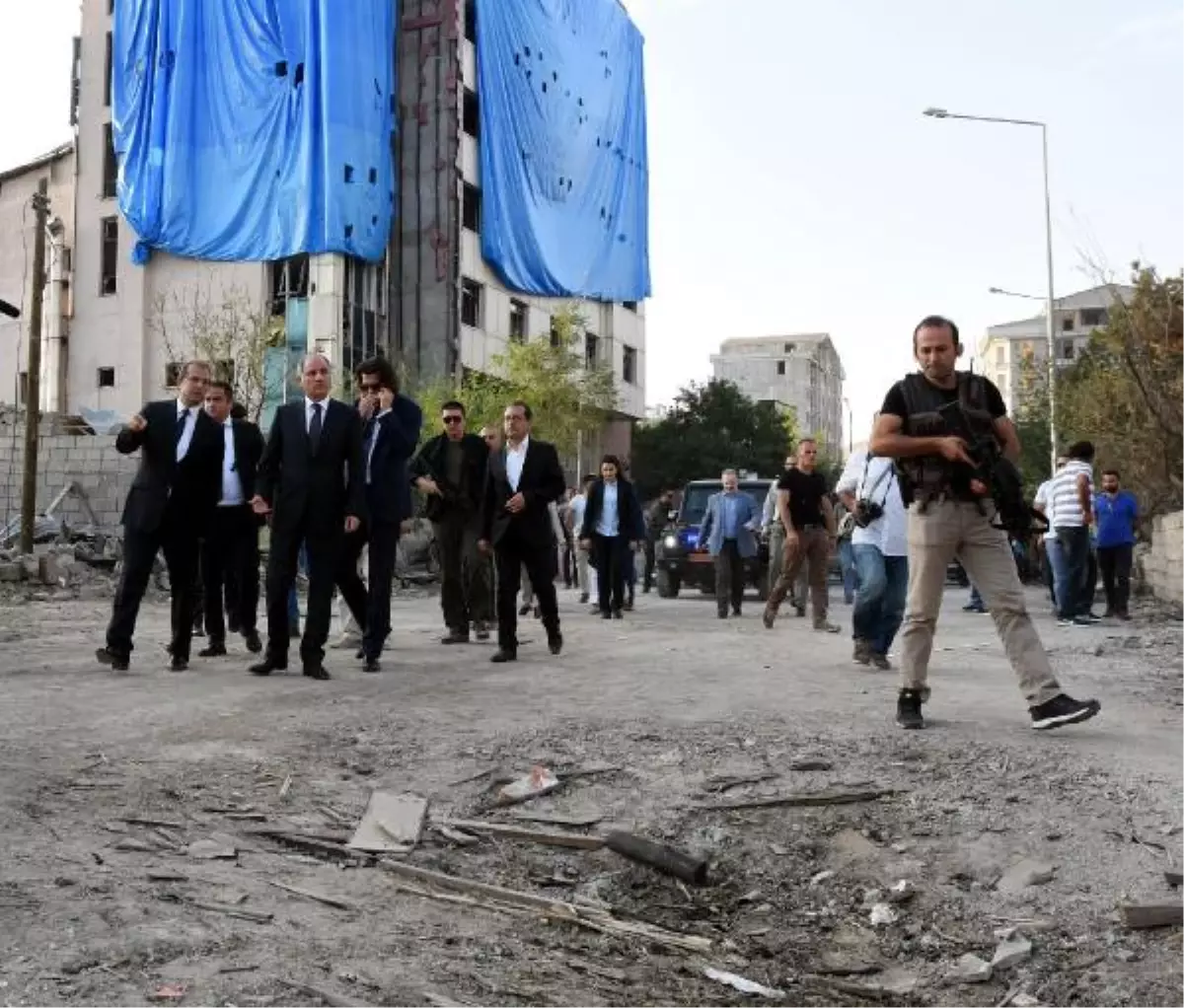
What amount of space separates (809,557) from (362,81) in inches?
1117

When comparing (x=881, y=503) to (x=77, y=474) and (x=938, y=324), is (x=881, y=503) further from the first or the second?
(x=77, y=474)

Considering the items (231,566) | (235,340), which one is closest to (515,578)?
(231,566)

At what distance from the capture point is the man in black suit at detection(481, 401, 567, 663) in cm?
839

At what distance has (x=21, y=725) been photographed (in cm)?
550

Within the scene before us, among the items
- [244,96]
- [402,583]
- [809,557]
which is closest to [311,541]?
[809,557]

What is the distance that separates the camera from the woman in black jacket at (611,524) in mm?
13859

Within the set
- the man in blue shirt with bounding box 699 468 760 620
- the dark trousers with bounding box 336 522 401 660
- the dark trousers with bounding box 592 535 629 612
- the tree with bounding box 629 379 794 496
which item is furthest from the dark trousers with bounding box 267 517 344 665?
the tree with bounding box 629 379 794 496

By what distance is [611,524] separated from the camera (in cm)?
1390

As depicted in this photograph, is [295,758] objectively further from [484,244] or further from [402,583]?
[484,244]

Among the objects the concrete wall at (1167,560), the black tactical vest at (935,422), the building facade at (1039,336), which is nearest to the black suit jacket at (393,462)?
the black tactical vest at (935,422)

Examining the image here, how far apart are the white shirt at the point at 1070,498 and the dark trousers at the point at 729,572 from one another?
11.2ft

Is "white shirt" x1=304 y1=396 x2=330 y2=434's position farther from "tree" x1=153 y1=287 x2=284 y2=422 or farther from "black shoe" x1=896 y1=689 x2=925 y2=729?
"tree" x1=153 y1=287 x2=284 y2=422

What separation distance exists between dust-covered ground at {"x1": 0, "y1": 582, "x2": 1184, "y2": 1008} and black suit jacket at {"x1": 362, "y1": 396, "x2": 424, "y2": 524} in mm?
1671

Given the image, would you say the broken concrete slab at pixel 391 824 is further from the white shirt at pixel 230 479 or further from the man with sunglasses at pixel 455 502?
the man with sunglasses at pixel 455 502
